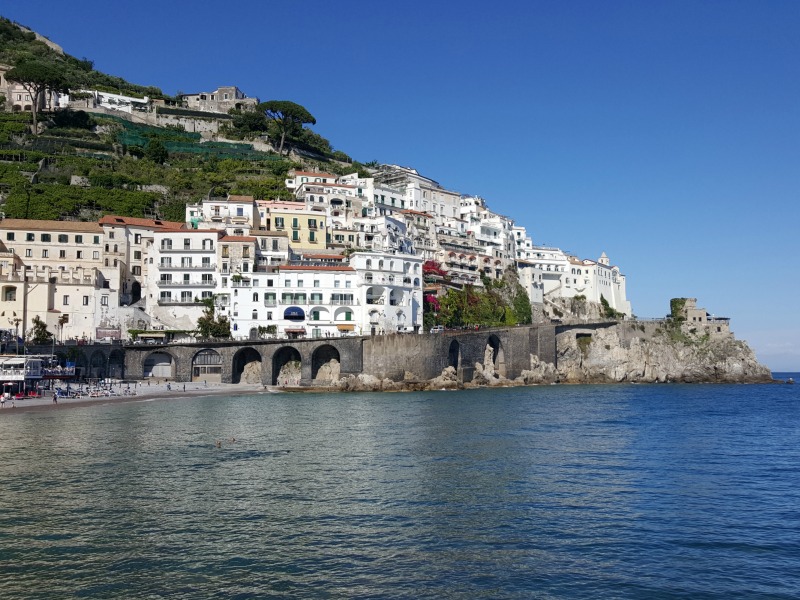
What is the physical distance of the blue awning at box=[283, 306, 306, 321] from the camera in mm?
73000

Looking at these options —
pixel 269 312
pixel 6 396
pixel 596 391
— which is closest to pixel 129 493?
pixel 6 396

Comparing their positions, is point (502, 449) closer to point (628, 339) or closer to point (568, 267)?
point (628, 339)

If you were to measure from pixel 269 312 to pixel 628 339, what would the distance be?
48325 millimetres

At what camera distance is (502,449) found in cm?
3281

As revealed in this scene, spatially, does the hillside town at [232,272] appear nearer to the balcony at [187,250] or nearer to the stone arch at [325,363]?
the balcony at [187,250]

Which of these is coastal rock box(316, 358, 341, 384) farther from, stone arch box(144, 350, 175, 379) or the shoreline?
stone arch box(144, 350, 175, 379)

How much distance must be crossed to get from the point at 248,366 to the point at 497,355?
27.6 meters

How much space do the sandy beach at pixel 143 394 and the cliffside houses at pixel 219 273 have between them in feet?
21.4

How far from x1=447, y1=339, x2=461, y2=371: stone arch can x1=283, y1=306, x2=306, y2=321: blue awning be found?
15.6m

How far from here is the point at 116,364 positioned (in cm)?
6800

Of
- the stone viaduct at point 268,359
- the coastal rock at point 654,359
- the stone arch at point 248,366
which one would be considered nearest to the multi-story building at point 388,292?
the stone viaduct at point 268,359

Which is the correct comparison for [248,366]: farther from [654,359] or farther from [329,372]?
[654,359]

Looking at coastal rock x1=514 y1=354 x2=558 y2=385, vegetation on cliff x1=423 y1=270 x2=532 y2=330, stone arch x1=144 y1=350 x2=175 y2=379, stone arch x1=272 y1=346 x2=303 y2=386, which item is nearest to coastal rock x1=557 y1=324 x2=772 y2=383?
coastal rock x1=514 y1=354 x2=558 y2=385

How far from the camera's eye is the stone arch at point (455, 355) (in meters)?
76.1
